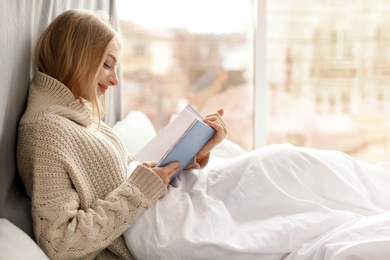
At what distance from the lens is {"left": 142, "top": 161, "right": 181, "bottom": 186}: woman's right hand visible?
1.51 m

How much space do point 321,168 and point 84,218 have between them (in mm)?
635

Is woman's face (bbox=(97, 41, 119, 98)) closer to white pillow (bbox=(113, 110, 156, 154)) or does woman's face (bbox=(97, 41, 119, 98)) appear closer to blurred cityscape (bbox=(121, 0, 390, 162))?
white pillow (bbox=(113, 110, 156, 154))

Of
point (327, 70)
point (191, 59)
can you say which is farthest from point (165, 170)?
point (327, 70)

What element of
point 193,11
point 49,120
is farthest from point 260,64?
point 49,120

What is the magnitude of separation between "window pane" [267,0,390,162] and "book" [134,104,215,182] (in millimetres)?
1893

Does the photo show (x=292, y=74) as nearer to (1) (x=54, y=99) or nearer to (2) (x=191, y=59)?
(2) (x=191, y=59)

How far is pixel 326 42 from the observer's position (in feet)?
11.4

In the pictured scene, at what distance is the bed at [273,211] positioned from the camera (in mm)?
1378

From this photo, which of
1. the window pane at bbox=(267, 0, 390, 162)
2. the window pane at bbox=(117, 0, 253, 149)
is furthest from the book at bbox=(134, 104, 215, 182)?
the window pane at bbox=(267, 0, 390, 162)

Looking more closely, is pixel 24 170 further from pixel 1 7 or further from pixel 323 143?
pixel 323 143

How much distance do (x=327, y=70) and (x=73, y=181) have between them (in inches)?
95.0

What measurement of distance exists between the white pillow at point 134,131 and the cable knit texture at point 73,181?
57 centimetres

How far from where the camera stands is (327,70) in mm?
3525

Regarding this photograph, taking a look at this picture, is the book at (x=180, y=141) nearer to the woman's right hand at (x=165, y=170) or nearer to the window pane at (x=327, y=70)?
the woman's right hand at (x=165, y=170)
